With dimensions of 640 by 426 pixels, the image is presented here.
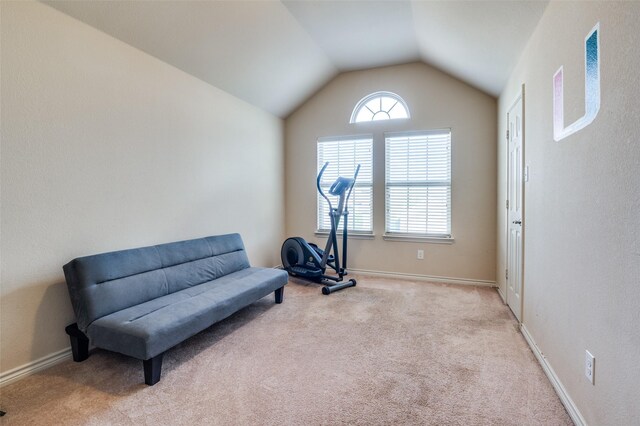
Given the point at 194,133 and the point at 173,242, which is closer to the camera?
the point at 173,242

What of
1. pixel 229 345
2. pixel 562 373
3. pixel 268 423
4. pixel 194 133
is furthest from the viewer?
pixel 194 133

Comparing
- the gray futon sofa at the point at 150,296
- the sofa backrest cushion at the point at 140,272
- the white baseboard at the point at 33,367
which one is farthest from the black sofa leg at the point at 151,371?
the white baseboard at the point at 33,367

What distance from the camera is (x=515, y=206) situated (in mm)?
3041

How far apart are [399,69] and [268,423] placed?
441cm

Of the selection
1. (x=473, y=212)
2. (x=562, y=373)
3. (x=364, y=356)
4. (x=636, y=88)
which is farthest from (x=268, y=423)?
(x=473, y=212)

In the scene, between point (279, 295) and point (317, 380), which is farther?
point (279, 295)

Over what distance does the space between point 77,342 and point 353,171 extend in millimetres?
3719

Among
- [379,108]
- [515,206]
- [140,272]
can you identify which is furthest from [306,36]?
[140,272]

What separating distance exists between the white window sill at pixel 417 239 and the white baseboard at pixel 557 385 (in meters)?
1.81

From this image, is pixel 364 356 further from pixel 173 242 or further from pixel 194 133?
pixel 194 133

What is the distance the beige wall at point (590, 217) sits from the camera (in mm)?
1174

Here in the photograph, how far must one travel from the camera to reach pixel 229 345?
→ 8.05ft

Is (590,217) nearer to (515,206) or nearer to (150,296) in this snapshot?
(515,206)

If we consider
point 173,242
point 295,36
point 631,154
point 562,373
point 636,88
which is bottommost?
point 562,373
